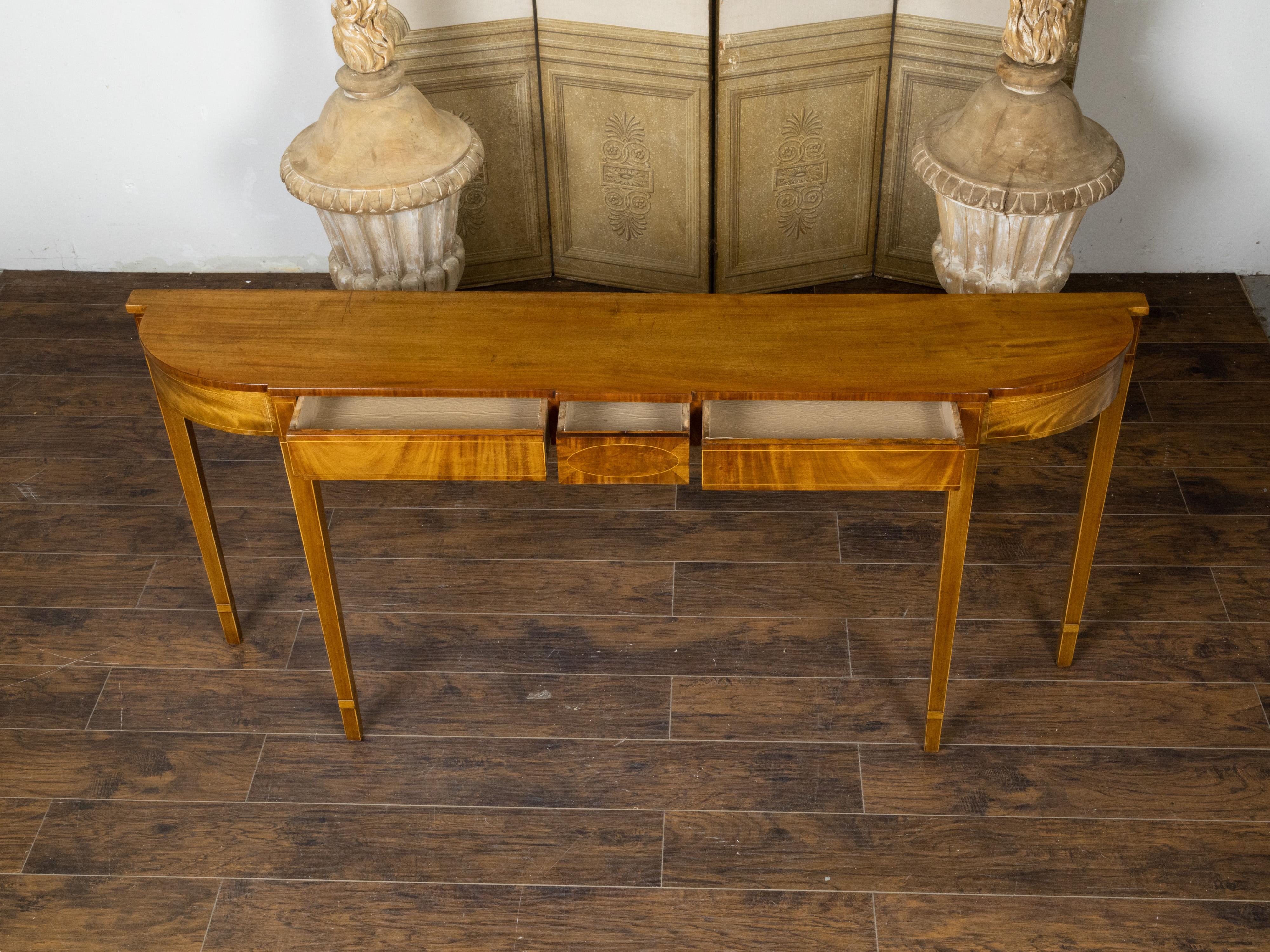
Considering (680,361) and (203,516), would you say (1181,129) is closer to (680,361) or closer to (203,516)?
(680,361)

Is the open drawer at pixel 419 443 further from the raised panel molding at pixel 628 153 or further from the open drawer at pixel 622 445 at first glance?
the raised panel molding at pixel 628 153

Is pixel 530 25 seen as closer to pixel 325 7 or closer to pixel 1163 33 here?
pixel 325 7

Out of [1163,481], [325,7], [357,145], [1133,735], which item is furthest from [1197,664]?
[325,7]

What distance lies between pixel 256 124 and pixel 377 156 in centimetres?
122

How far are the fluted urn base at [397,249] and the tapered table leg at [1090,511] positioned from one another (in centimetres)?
150

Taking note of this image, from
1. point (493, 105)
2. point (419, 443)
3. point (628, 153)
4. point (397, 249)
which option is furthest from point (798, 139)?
point (419, 443)

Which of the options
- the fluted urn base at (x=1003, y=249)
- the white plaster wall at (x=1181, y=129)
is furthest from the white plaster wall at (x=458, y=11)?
the white plaster wall at (x=1181, y=129)

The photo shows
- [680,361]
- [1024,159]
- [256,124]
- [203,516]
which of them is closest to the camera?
[680,361]

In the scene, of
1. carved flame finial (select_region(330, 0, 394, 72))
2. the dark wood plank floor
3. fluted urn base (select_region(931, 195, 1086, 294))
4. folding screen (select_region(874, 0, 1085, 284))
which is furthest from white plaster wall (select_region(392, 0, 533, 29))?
fluted urn base (select_region(931, 195, 1086, 294))

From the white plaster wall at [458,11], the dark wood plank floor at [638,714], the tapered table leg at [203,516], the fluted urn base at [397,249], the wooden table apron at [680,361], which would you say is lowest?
the dark wood plank floor at [638,714]

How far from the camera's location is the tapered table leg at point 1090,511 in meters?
2.17

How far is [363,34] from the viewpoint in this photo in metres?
2.56

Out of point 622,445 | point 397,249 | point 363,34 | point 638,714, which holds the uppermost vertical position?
point 363,34

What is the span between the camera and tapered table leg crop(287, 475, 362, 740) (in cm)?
205
